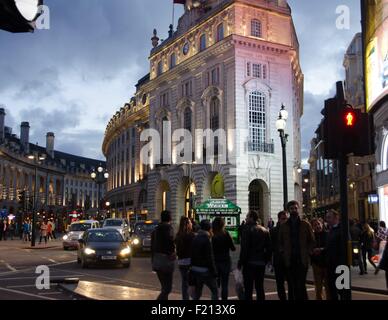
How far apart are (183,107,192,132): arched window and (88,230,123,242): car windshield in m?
30.6

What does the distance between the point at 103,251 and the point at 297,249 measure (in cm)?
1212

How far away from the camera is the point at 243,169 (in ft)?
148

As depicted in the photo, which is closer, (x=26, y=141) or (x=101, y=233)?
(x=101, y=233)

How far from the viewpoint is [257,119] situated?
153 feet

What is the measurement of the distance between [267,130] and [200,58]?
387 inches

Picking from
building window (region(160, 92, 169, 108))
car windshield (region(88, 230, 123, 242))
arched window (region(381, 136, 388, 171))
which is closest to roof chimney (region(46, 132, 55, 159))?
building window (region(160, 92, 169, 108))

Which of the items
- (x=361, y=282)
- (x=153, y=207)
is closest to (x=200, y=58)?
(x=153, y=207)

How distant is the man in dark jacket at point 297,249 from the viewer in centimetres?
955

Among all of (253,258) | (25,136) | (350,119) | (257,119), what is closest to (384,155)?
(257,119)

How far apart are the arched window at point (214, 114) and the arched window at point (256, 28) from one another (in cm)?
703

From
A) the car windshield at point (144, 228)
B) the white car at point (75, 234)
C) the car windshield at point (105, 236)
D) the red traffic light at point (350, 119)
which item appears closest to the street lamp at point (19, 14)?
the red traffic light at point (350, 119)

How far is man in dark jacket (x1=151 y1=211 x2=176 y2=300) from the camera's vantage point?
9453 millimetres
